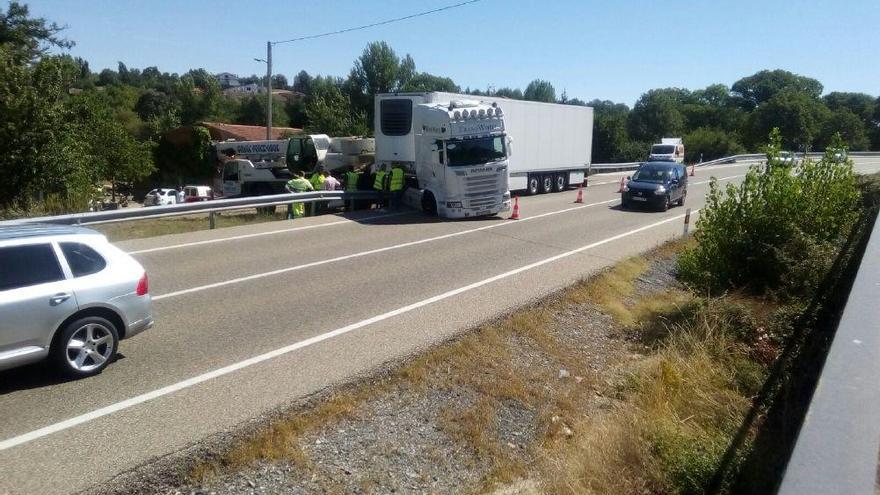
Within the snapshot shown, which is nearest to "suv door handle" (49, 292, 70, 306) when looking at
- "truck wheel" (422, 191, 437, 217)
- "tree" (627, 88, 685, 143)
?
"truck wheel" (422, 191, 437, 217)

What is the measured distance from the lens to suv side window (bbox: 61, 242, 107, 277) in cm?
656

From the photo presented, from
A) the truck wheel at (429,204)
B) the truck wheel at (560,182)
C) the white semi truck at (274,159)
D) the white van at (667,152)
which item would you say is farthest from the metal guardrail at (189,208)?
the white van at (667,152)

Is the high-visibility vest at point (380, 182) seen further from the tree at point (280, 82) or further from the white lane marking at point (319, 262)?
the tree at point (280, 82)

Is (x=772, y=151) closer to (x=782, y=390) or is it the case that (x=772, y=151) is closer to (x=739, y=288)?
(x=739, y=288)

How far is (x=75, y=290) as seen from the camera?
6387 millimetres

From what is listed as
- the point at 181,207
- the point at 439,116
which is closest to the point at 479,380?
the point at 181,207

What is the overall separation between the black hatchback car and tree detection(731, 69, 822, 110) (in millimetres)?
101971

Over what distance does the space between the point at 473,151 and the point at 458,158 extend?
1.73 ft

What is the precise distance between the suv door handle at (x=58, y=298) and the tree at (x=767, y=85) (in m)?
125

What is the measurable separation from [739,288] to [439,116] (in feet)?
37.1

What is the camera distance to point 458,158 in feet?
64.1

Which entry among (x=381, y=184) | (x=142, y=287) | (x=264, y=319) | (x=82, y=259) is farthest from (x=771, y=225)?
(x=381, y=184)

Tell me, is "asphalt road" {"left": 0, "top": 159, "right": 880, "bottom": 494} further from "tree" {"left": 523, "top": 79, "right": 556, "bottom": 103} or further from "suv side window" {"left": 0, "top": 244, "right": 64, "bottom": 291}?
"tree" {"left": 523, "top": 79, "right": 556, "bottom": 103}

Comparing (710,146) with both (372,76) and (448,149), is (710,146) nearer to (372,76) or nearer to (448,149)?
(372,76)
